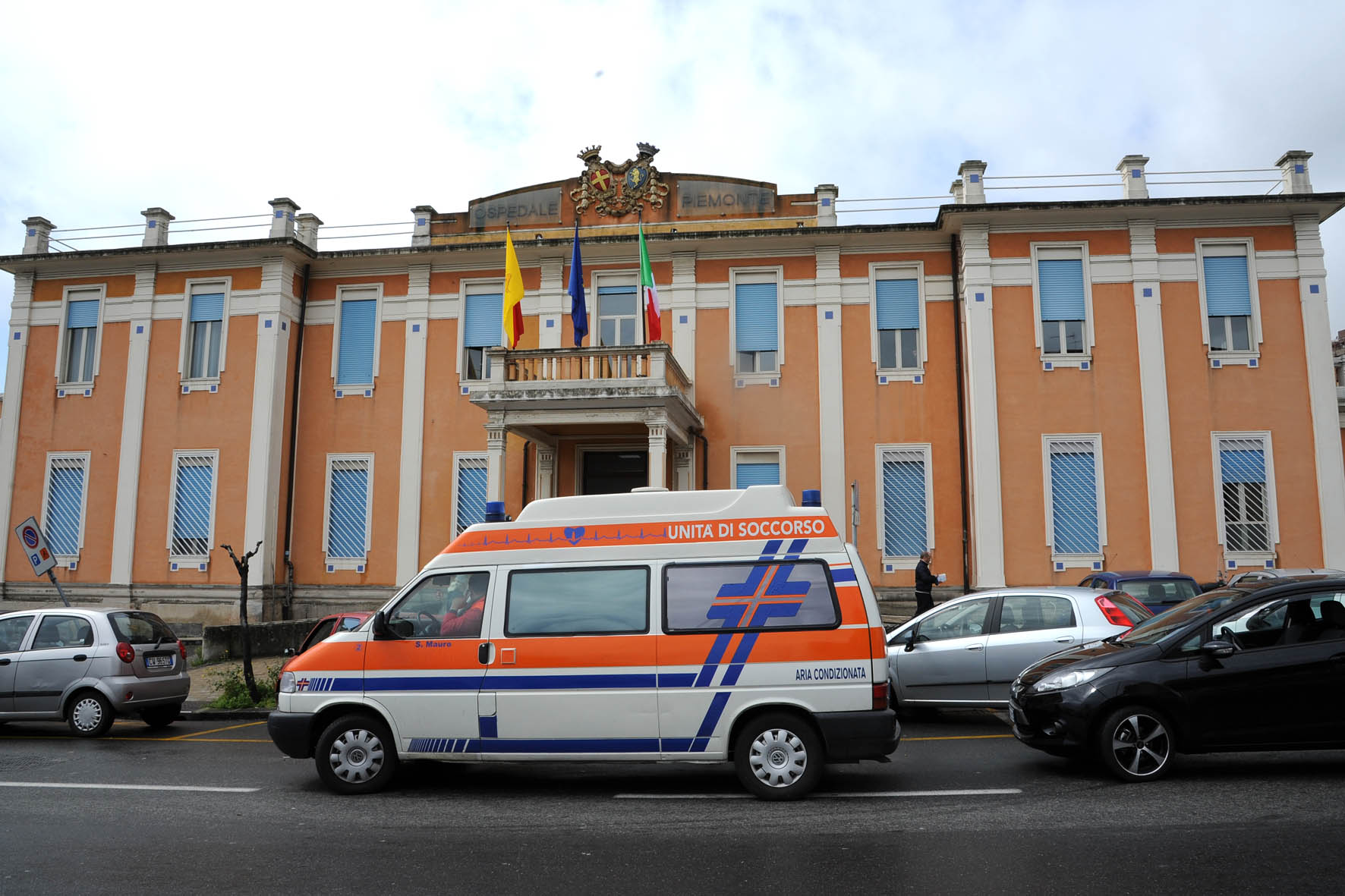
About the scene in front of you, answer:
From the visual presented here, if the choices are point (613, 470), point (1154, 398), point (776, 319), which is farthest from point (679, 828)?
point (1154, 398)

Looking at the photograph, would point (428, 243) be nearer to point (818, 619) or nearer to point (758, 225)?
point (758, 225)

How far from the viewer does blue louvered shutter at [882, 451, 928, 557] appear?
1919cm

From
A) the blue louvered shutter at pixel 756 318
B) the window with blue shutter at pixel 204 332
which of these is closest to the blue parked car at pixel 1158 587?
the blue louvered shutter at pixel 756 318

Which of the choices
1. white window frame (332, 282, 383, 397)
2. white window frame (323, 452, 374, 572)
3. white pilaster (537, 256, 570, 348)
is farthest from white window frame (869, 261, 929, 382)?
white window frame (323, 452, 374, 572)

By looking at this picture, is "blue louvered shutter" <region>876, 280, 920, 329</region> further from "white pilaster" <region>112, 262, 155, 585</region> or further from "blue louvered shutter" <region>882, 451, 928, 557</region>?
"white pilaster" <region>112, 262, 155, 585</region>

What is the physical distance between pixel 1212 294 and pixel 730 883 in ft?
60.9

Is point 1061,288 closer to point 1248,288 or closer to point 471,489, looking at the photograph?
point 1248,288

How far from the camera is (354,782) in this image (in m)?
7.53

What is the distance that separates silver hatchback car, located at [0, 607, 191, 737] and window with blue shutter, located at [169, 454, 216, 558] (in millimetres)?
9990

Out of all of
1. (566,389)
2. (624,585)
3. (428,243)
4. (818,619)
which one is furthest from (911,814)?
(428,243)

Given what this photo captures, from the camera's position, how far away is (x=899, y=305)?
65.6 feet

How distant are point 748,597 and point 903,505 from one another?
12795mm

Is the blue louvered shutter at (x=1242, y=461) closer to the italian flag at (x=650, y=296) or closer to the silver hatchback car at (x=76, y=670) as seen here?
the italian flag at (x=650, y=296)

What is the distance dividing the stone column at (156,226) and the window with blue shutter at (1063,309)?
66.6 ft
